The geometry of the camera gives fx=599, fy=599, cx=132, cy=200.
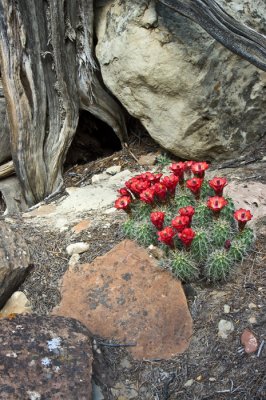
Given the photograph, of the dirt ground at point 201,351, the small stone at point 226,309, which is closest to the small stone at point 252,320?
the dirt ground at point 201,351

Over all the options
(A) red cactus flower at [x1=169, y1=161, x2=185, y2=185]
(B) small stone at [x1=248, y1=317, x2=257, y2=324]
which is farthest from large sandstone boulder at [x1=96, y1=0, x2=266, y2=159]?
(B) small stone at [x1=248, y1=317, x2=257, y2=324]

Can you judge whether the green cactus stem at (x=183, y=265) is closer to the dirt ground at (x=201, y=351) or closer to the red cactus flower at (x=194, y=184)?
the dirt ground at (x=201, y=351)

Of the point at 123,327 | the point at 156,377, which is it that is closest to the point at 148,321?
the point at 123,327

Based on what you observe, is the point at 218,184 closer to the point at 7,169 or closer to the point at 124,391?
the point at 124,391

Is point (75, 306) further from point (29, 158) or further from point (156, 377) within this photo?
point (29, 158)

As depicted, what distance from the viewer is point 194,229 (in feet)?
11.3

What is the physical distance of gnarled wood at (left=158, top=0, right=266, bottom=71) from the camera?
4.21 metres

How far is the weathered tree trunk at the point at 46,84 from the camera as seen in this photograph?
4.80m

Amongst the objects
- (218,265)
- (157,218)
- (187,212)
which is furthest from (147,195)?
(218,265)

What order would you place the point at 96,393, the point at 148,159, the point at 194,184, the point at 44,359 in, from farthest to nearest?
the point at 148,159 → the point at 194,184 → the point at 96,393 → the point at 44,359

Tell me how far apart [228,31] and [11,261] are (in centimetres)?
219

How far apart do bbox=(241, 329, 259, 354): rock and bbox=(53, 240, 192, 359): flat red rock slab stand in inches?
11.7

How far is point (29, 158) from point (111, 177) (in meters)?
0.76

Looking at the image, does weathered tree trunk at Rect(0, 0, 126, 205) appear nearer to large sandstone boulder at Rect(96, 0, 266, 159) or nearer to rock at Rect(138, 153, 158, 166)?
large sandstone boulder at Rect(96, 0, 266, 159)
